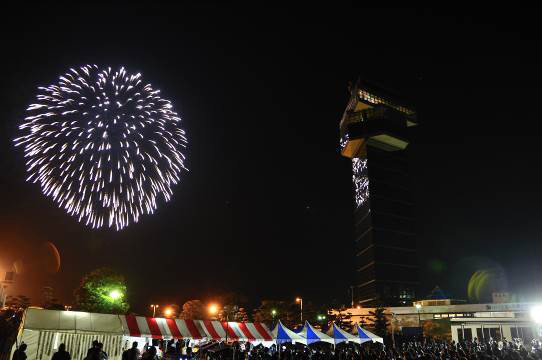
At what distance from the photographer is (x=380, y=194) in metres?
163

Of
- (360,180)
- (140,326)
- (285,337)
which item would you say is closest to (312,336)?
(285,337)

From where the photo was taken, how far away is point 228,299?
123562mm

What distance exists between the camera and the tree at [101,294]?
202 ft

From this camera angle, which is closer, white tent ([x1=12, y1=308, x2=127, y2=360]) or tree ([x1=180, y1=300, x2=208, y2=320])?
white tent ([x1=12, y1=308, x2=127, y2=360])

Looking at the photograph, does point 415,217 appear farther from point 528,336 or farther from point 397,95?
point 528,336

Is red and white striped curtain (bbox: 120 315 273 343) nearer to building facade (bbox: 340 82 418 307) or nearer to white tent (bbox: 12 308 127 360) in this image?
white tent (bbox: 12 308 127 360)

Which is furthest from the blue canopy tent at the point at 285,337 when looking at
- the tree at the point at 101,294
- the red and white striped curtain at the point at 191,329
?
the tree at the point at 101,294

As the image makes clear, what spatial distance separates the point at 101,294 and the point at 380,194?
120644 mm

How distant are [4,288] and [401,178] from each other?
5378 inches

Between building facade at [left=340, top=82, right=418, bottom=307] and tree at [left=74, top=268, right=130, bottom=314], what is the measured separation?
317ft

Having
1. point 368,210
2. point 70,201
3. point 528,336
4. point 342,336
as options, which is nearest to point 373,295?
point 368,210

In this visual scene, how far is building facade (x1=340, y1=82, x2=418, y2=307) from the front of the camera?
148 metres

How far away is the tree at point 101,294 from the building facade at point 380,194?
96681mm

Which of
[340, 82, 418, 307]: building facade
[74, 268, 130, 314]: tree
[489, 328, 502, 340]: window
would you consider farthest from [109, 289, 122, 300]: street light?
[340, 82, 418, 307]: building facade
